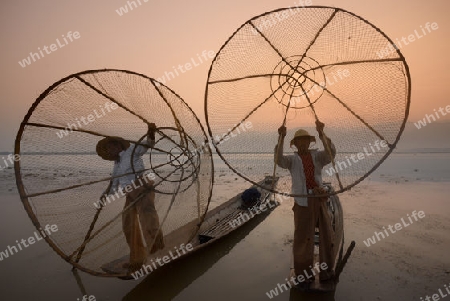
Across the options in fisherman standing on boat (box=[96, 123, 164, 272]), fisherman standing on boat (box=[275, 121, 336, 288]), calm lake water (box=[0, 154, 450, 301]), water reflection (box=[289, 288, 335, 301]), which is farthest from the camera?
fisherman standing on boat (box=[96, 123, 164, 272])

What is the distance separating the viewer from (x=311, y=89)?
3760 millimetres

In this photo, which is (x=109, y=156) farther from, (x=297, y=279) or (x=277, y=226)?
(x=277, y=226)

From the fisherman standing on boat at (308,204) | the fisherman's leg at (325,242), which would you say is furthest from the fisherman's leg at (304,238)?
the fisherman's leg at (325,242)

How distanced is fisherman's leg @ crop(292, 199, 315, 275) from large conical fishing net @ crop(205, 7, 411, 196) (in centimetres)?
58

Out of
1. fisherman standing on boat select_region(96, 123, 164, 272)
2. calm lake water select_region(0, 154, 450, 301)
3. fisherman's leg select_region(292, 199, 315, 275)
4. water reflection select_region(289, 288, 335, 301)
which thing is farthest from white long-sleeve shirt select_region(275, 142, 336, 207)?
fisherman standing on boat select_region(96, 123, 164, 272)

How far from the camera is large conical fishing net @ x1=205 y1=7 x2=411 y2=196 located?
129 inches

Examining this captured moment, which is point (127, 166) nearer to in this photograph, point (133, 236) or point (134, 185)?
point (134, 185)

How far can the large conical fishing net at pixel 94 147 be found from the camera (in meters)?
3.38

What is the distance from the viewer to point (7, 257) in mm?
5000

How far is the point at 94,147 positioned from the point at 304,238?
3.45 m

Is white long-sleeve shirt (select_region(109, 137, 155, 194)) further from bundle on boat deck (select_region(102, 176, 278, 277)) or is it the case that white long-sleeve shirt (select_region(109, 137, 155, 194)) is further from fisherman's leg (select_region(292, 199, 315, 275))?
fisherman's leg (select_region(292, 199, 315, 275))

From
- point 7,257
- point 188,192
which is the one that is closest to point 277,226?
point 188,192

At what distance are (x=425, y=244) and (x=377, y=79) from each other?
14.6ft

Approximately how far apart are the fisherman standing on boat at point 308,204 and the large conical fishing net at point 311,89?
0.18 m
